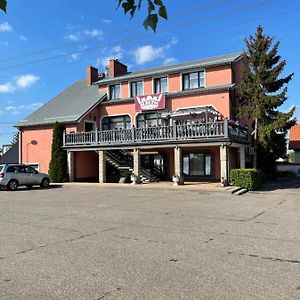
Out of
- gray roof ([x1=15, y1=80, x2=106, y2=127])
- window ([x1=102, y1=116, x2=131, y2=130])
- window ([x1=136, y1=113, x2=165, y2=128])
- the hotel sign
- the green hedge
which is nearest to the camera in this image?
the green hedge

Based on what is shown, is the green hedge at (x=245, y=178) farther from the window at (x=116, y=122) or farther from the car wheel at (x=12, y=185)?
the car wheel at (x=12, y=185)

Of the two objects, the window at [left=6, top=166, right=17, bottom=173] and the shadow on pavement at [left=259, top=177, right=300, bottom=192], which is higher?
the window at [left=6, top=166, right=17, bottom=173]

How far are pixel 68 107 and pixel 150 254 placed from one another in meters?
26.9

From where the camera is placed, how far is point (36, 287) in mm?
5102

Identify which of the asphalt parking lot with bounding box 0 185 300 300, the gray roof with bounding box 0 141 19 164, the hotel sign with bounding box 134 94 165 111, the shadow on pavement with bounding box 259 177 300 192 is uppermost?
the hotel sign with bounding box 134 94 165 111

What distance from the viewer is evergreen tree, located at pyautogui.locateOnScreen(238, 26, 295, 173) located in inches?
1037

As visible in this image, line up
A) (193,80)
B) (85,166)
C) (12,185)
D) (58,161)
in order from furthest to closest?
(85,166)
(58,161)
(193,80)
(12,185)

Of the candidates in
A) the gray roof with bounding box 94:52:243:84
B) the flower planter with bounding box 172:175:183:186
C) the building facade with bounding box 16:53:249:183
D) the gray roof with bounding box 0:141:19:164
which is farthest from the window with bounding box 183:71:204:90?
the gray roof with bounding box 0:141:19:164

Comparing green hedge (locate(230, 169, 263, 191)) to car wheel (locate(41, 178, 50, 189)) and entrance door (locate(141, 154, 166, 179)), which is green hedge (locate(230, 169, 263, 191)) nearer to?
entrance door (locate(141, 154, 166, 179))

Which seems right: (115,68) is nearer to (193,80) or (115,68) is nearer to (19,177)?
(193,80)

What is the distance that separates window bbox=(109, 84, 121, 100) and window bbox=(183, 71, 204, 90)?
6.04 m

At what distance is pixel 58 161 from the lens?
2872cm

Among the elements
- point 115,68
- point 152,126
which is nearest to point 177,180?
point 152,126

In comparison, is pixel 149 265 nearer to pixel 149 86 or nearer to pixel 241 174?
pixel 241 174
